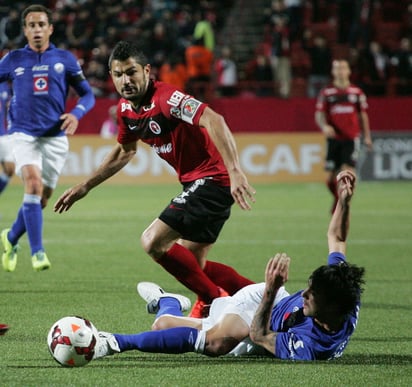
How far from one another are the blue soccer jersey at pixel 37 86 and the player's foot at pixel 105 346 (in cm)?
431

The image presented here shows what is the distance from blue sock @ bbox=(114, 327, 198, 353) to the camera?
17.8ft

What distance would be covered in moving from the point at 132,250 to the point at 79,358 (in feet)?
20.0

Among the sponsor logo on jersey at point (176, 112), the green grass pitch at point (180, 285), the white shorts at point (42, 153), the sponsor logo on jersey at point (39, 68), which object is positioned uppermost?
the sponsor logo on jersey at point (39, 68)

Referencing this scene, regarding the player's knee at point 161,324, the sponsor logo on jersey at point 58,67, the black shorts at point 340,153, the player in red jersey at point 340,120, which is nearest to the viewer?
the player's knee at point 161,324

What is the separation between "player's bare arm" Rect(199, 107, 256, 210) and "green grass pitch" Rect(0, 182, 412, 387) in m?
0.93

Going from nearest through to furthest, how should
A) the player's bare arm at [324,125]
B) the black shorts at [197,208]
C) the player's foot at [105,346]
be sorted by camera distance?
the player's foot at [105,346], the black shorts at [197,208], the player's bare arm at [324,125]

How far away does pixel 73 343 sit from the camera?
17.3 ft

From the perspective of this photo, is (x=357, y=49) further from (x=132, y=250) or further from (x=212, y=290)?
(x=212, y=290)

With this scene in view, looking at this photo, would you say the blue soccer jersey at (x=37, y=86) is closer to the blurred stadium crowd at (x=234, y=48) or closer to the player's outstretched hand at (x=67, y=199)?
the player's outstretched hand at (x=67, y=199)

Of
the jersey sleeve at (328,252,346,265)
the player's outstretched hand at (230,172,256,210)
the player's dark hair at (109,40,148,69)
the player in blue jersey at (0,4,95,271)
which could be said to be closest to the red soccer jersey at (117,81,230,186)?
the player's dark hair at (109,40,148,69)

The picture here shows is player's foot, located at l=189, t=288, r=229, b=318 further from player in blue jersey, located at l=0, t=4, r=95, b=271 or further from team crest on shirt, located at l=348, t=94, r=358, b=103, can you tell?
team crest on shirt, located at l=348, t=94, r=358, b=103

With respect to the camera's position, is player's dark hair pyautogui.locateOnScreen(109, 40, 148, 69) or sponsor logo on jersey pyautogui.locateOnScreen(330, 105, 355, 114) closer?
player's dark hair pyautogui.locateOnScreen(109, 40, 148, 69)

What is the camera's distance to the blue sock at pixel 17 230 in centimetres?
934

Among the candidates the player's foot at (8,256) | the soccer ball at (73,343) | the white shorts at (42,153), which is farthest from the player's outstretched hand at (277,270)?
the player's foot at (8,256)
